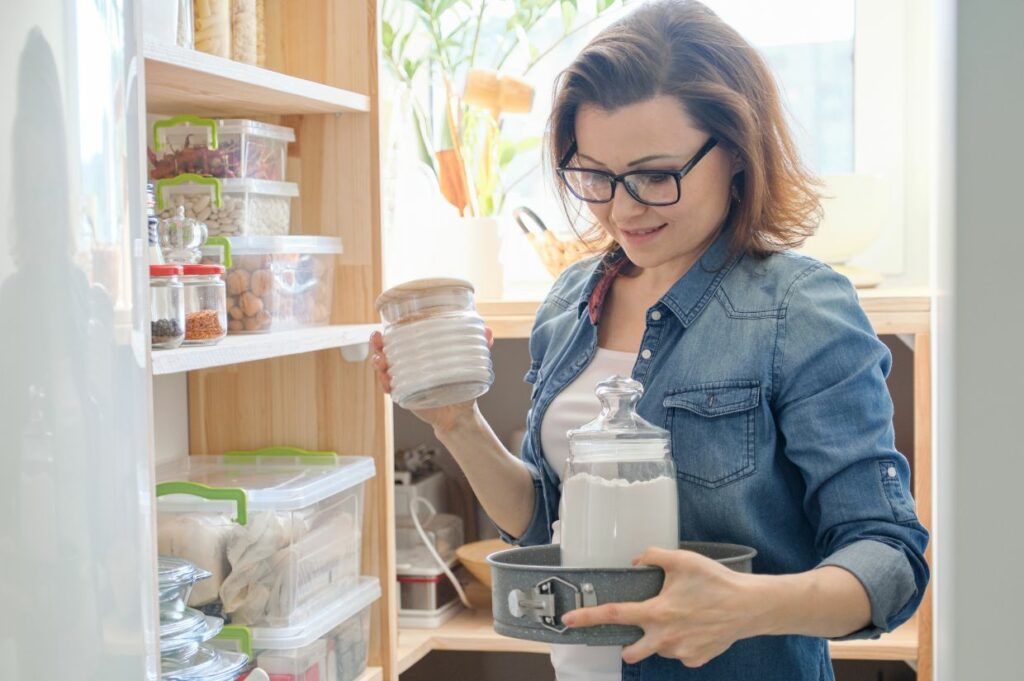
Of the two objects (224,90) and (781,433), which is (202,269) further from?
(781,433)

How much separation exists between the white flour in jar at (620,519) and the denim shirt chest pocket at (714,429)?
136mm

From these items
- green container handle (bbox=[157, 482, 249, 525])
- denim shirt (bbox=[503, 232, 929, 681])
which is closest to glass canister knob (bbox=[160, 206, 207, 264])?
green container handle (bbox=[157, 482, 249, 525])

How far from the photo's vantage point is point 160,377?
1.65 m

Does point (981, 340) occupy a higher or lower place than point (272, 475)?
higher

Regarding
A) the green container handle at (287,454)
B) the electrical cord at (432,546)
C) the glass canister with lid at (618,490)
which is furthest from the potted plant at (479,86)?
the glass canister with lid at (618,490)

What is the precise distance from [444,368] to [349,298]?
28.1 inches

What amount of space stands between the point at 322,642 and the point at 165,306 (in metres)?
0.59

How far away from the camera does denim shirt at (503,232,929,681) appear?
94 cm

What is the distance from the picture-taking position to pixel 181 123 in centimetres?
145

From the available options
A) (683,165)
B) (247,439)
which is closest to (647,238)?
(683,165)

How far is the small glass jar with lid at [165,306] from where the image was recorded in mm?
1155

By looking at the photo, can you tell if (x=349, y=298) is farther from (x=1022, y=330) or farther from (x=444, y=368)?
(x=1022, y=330)

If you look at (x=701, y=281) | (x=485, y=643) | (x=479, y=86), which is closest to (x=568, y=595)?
(x=701, y=281)

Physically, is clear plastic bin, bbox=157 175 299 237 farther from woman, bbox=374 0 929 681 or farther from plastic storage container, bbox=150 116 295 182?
woman, bbox=374 0 929 681
